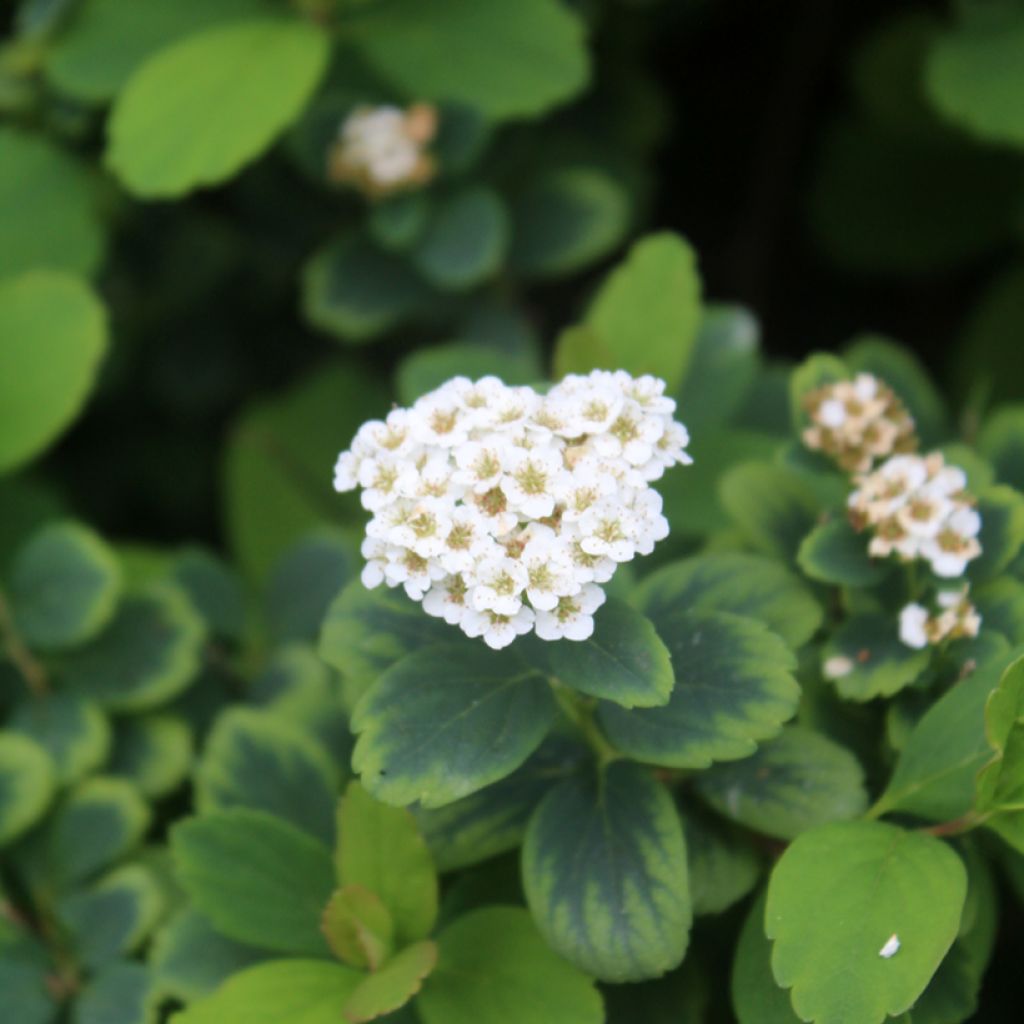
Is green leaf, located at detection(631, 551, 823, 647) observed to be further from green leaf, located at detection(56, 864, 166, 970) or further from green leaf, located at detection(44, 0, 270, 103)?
green leaf, located at detection(44, 0, 270, 103)

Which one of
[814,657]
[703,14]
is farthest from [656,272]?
[703,14]

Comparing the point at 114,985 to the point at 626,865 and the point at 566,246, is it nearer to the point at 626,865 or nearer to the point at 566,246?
the point at 626,865

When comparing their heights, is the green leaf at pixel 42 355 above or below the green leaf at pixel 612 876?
above

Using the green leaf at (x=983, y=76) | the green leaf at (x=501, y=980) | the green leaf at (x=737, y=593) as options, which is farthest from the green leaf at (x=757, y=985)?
the green leaf at (x=983, y=76)

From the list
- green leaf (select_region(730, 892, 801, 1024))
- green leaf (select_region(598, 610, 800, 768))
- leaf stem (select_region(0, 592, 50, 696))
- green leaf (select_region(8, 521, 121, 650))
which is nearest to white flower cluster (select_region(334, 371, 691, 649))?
green leaf (select_region(598, 610, 800, 768))

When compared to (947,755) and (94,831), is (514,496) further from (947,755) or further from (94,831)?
(94,831)

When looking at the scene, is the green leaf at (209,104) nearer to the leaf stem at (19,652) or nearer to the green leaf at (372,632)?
the leaf stem at (19,652)
